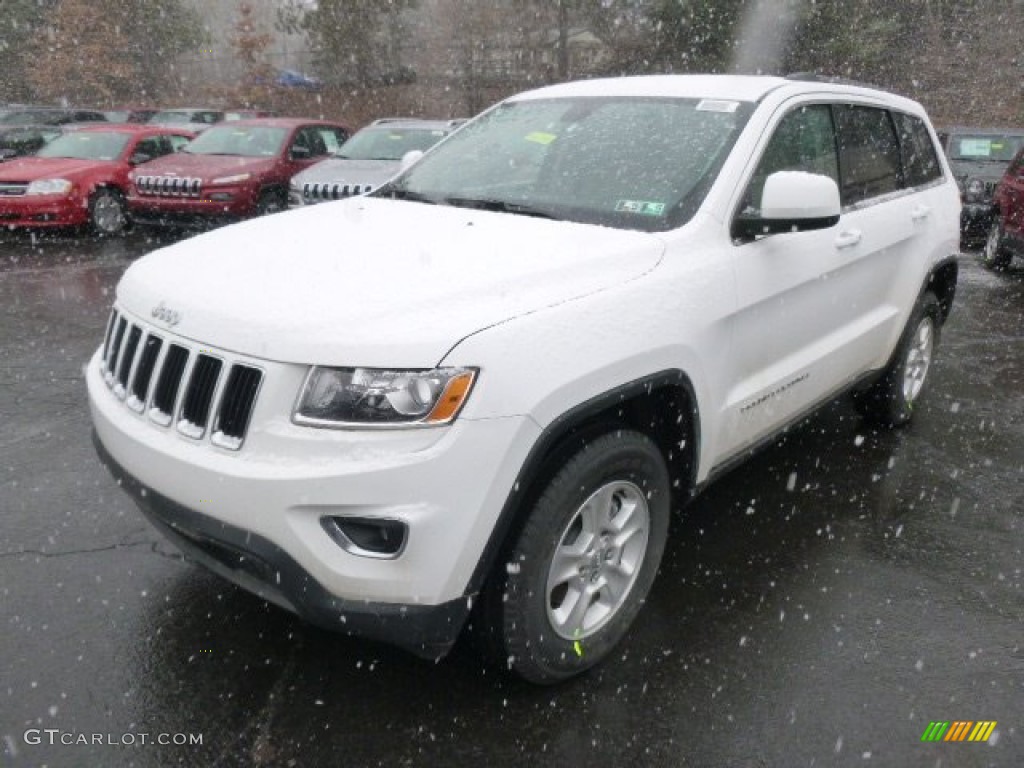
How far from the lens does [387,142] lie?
1130 cm

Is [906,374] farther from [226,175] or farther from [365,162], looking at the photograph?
[226,175]

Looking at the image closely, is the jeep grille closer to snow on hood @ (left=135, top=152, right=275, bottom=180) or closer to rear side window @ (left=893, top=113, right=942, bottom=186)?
snow on hood @ (left=135, top=152, right=275, bottom=180)

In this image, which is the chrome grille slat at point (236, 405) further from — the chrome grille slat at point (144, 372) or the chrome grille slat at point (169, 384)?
the chrome grille slat at point (144, 372)

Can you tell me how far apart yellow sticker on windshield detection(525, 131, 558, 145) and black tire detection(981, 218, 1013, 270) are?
794 cm

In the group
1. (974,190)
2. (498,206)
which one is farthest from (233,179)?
(974,190)

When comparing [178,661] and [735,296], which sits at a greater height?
[735,296]

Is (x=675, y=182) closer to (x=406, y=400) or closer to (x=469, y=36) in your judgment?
(x=406, y=400)

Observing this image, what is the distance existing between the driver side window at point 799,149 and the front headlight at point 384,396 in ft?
5.09

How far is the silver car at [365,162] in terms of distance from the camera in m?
9.89

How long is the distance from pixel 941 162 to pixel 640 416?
3.39 m

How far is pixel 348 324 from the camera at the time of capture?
2.24 m

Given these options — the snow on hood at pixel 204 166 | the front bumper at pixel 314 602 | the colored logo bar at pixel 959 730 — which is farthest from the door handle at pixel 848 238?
the snow on hood at pixel 204 166

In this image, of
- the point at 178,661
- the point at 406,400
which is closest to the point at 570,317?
the point at 406,400

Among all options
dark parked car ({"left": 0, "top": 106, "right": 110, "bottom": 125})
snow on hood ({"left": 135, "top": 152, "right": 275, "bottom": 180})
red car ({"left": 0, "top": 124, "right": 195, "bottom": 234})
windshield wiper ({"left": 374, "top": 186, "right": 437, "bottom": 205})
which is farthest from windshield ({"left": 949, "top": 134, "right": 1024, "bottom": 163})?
dark parked car ({"left": 0, "top": 106, "right": 110, "bottom": 125})
